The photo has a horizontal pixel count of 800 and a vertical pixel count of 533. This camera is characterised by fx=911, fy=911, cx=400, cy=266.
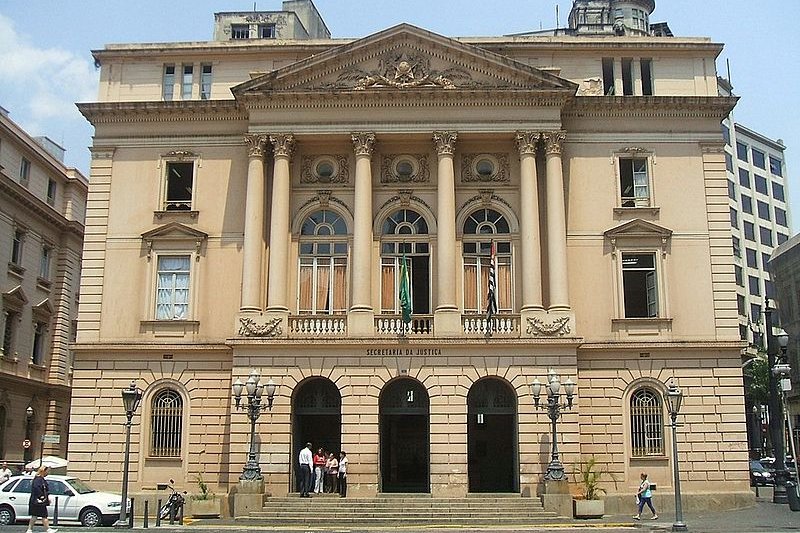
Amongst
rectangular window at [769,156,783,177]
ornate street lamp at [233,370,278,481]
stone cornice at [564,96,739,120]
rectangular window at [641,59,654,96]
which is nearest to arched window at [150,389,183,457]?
ornate street lamp at [233,370,278,481]

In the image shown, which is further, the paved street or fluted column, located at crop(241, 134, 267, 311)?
fluted column, located at crop(241, 134, 267, 311)

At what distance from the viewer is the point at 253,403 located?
104 ft

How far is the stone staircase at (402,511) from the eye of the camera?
2995cm

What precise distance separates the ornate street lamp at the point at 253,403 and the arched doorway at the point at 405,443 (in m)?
4.52

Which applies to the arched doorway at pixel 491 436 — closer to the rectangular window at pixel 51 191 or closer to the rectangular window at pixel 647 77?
the rectangular window at pixel 647 77

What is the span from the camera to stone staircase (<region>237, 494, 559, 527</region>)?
98.3 feet

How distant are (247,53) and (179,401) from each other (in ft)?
47.8

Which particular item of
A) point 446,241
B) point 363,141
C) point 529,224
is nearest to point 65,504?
point 446,241

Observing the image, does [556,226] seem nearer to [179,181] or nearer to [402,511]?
[402,511]

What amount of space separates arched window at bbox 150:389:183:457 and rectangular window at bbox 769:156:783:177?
271 feet

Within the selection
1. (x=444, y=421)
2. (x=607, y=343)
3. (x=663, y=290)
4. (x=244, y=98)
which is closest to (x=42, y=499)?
(x=444, y=421)

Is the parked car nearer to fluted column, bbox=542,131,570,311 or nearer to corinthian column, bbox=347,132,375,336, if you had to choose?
fluted column, bbox=542,131,570,311

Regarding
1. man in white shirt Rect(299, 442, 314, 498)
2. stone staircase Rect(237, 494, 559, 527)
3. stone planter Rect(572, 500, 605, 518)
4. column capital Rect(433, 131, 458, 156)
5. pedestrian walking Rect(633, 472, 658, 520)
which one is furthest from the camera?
column capital Rect(433, 131, 458, 156)

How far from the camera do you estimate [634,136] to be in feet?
120
